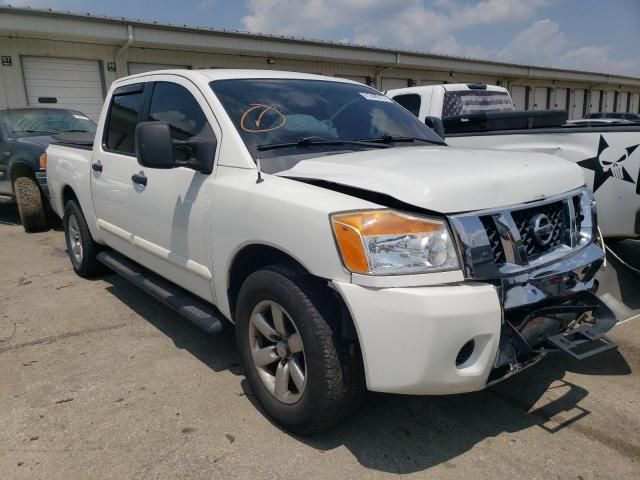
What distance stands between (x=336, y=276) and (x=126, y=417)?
1.52 metres

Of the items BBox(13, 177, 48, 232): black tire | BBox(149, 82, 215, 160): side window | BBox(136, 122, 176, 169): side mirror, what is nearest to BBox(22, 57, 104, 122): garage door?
BBox(13, 177, 48, 232): black tire

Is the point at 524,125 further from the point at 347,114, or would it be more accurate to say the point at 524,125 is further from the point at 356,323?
the point at 356,323

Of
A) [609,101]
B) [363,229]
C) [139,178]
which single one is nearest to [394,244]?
[363,229]

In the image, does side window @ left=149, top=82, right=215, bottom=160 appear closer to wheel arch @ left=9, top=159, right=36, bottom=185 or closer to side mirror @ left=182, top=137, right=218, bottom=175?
side mirror @ left=182, top=137, right=218, bottom=175

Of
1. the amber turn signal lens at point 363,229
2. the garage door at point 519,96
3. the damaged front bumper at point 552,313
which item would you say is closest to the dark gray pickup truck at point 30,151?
the amber turn signal lens at point 363,229

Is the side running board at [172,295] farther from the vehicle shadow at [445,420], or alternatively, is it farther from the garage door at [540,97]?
the garage door at [540,97]

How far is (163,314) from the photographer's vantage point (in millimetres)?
4281

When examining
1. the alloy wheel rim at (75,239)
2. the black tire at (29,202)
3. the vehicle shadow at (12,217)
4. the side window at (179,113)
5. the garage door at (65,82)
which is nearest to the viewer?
the side window at (179,113)

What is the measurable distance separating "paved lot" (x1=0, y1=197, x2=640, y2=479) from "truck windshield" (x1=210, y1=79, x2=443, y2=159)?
4.80 ft

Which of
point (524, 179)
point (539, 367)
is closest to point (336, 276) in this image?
point (524, 179)

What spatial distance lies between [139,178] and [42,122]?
6.27m

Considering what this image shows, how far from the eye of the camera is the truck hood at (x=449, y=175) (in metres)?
2.16

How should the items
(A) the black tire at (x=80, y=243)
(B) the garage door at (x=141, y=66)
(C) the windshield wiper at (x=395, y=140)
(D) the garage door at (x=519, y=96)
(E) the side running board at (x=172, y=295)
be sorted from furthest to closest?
(D) the garage door at (x=519, y=96)
(B) the garage door at (x=141, y=66)
(A) the black tire at (x=80, y=243)
(C) the windshield wiper at (x=395, y=140)
(E) the side running board at (x=172, y=295)

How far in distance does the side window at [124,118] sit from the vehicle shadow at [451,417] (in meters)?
1.85
